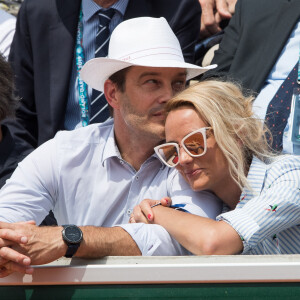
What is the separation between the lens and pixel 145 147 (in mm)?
2957

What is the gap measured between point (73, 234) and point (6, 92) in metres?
1.34

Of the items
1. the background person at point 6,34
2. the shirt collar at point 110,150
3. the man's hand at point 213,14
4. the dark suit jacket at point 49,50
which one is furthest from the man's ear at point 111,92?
the background person at point 6,34

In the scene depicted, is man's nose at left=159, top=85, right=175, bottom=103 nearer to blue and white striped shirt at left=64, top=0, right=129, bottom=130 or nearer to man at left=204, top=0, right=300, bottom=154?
man at left=204, top=0, right=300, bottom=154

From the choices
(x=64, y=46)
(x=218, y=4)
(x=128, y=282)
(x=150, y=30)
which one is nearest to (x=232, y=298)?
(x=128, y=282)

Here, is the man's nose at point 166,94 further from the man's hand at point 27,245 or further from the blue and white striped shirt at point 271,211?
the man's hand at point 27,245

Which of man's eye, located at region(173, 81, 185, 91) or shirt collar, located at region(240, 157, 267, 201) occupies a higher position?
shirt collar, located at region(240, 157, 267, 201)

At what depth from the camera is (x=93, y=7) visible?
3.64 metres

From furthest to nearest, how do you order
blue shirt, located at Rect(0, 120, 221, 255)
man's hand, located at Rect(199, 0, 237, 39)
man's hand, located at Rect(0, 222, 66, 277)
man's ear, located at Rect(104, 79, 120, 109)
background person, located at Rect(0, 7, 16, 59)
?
background person, located at Rect(0, 7, 16, 59) < man's hand, located at Rect(199, 0, 237, 39) < man's ear, located at Rect(104, 79, 120, 109) < blue shirt, located at Rect(0, 120, 221, 255) < man's hand, located at Rect(0, 222, 66, 277)

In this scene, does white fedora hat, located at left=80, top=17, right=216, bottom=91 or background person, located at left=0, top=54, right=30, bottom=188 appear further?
background person, located at left=0, top=54, right=30, bottom=188

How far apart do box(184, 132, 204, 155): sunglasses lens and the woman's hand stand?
229 mm

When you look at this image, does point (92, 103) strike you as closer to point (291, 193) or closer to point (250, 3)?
point (250, 3)

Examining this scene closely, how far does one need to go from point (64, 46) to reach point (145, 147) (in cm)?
96

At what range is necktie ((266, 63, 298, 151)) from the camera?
3.01 meters

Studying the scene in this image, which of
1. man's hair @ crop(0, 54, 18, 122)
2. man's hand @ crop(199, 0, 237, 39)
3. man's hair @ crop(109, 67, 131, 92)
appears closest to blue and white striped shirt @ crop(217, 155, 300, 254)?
man's hair @ crop(109, 67, 131, 92)
